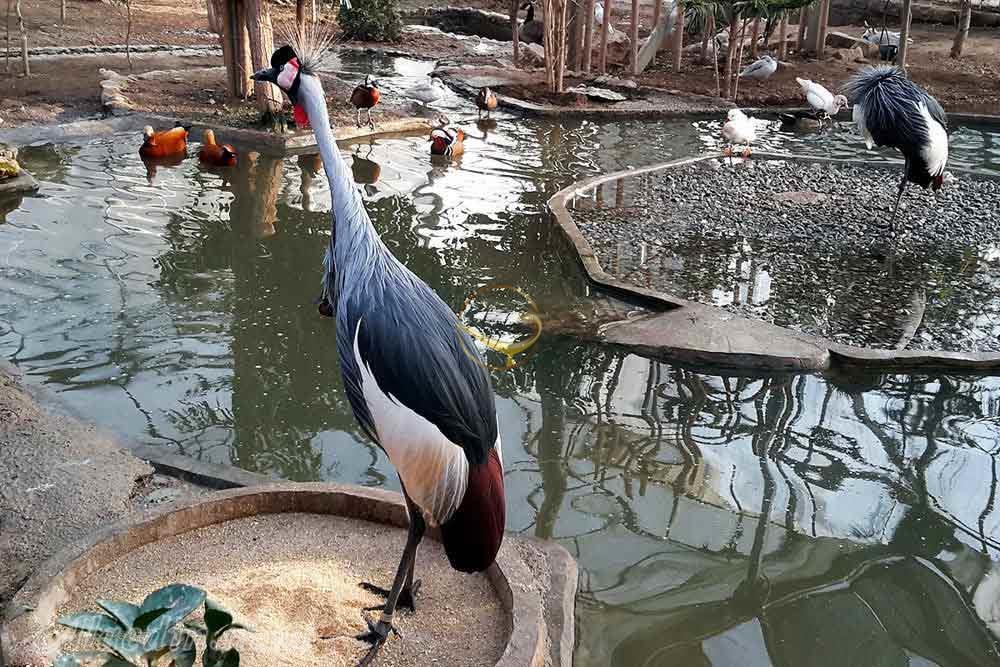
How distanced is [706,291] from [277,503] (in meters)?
4.55

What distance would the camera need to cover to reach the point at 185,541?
367 centimetres

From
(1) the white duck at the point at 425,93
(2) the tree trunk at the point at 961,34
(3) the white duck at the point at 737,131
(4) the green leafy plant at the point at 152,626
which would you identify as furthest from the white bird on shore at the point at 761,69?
(4) the green leafy plant at the point at 152,626

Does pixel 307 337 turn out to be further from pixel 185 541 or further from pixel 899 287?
pixel 899 287

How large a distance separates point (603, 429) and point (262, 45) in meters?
8.87

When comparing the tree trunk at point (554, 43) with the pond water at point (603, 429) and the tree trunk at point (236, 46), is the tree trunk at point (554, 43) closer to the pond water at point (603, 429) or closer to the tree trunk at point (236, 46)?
the tree trunk at point (236, 46)

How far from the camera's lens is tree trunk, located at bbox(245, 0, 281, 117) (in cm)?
1186

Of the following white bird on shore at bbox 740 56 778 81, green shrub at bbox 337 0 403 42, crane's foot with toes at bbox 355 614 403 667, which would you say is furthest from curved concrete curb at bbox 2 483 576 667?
green shrub at bbox 337 0 403 42

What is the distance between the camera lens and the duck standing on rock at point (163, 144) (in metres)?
10.0

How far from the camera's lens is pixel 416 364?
9.70ft

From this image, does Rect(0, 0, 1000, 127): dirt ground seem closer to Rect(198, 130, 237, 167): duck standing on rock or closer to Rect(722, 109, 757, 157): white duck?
Rect(198, 130, 237, 167): duck standing on rock

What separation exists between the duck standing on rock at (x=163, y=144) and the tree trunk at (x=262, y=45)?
168 centimetres

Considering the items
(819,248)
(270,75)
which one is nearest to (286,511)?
(270,75)

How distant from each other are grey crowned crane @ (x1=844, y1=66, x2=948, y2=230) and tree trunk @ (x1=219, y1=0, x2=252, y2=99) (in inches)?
309

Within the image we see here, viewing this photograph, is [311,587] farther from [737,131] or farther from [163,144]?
[737,131]
